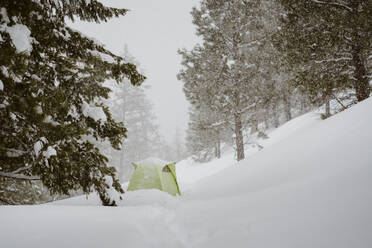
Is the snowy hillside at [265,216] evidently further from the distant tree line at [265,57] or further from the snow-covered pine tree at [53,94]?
the distant tree line at [265,57]

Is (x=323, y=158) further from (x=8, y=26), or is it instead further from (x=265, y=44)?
(x=265, y=44)

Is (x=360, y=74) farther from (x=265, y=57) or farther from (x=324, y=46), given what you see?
(x=265, y=57)

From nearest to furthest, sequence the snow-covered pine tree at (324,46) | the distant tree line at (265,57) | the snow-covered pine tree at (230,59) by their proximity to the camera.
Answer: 1. the snow-covered pine tree at (324,46)
2. the distant tree line at (265,57)
3. the snow-covered pine tree at (230,59)

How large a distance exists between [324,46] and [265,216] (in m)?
6.43

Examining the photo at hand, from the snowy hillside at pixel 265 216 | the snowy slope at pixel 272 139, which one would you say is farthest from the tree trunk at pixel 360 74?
the snowy slope at pixel 272 139

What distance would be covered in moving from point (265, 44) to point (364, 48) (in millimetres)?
Answer: 3923

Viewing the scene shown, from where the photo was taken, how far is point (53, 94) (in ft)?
10.0

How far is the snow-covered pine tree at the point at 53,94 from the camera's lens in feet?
9.26

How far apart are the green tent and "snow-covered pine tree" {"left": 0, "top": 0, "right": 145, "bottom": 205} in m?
3.02

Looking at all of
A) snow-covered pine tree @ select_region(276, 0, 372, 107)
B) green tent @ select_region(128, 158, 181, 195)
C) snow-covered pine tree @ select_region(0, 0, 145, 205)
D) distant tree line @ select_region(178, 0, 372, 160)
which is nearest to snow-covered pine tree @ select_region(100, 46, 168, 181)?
distant tree line @ select_region(178, 0, 372, 160)

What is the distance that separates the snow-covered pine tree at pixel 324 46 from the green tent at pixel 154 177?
546cm

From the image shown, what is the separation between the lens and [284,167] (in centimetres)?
410

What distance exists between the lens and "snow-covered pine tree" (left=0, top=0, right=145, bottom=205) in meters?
2.82

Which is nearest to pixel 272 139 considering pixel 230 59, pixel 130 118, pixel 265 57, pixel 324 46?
pixel 265 57
